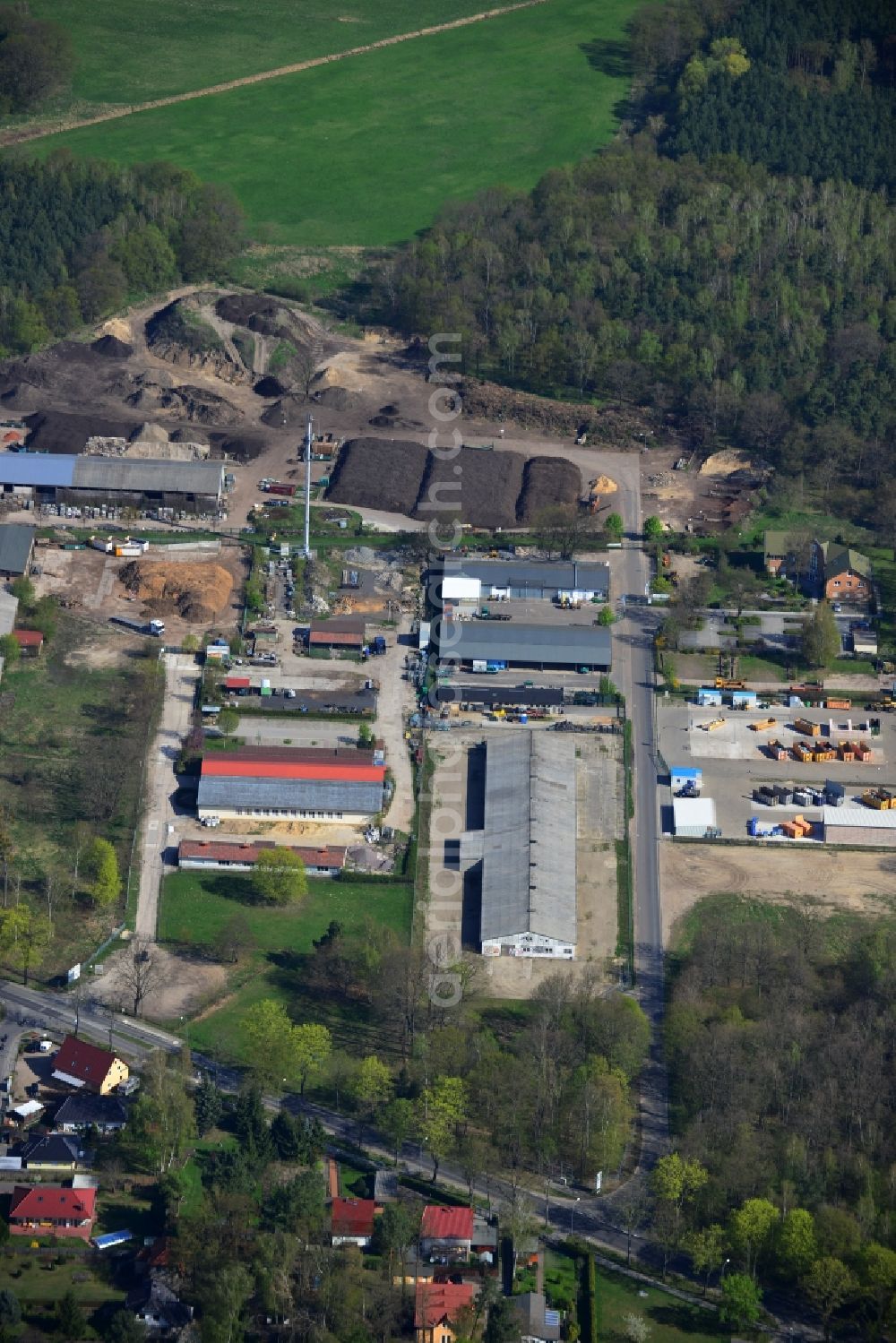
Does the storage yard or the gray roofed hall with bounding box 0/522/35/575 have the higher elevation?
the gray roofed hall with bounding box 0/522/35/575

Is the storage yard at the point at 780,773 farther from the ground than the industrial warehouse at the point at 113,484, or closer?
closer

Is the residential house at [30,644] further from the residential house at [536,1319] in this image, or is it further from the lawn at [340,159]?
the lawn at [340,159]

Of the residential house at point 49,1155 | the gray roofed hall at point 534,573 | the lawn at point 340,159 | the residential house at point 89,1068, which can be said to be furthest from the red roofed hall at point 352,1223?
the lawn at point 340,159

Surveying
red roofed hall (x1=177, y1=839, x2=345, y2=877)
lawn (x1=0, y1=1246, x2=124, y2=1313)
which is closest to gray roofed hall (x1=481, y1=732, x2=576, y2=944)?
red roofed hall (x1=177, y1=839, x2=345, y2=877)

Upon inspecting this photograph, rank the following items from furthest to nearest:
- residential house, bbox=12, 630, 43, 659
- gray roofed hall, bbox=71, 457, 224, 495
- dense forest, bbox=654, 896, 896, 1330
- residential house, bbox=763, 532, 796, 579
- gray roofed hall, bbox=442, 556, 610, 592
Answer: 1. gray roofed hall, bbox=71, 457, 224, 495
2. residential house, bbox=763, 532, 796, 579
3. gray roofed hall, bbox=442, 556, 610, 592
4. residential house, bbox=12, 630, 43, 659
5. dense forest, bbox=654, 896, 896, 1330

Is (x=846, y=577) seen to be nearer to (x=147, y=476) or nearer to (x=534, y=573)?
(x=534, y=573)

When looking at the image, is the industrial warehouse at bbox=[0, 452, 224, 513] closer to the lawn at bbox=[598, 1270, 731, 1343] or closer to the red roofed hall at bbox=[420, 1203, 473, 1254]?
the red roofed hall at bbox=[420, 1203, 473, 1254]

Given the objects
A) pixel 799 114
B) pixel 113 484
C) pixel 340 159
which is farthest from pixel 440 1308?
pixel 799 114
